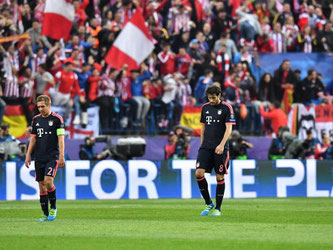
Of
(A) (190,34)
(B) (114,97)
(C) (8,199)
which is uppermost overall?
(A) (190,34)

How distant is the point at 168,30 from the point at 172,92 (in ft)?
9.63

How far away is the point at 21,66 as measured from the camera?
80.0 ft

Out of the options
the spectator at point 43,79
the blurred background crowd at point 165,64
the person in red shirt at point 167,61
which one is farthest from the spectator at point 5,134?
the person in red shirt at point 167,61

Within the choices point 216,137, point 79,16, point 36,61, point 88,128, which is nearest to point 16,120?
point 36,61

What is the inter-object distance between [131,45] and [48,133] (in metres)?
10.9

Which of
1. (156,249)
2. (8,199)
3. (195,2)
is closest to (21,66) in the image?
(8,199)

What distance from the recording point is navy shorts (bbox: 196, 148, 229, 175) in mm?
14953

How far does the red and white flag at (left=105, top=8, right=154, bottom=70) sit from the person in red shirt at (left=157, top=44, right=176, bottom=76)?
49.3 inches

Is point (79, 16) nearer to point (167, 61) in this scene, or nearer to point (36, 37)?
point (36, 37)

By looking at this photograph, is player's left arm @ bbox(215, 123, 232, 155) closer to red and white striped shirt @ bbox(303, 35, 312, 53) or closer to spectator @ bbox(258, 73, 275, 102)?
spectator @ bbox(258, 73, 275, 102)

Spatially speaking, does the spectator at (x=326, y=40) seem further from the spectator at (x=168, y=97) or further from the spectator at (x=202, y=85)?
the spectator at (x=168, y=97)

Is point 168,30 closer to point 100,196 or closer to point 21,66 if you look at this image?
point 21,66

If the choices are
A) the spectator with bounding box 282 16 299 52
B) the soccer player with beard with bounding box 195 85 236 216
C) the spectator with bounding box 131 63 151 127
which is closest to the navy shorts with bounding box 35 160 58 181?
the soccer player with beard with bounding box 195 85 236 216

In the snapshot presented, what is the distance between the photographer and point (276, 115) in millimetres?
25750
